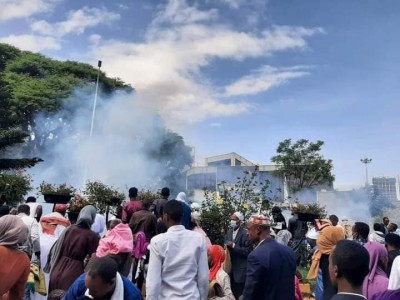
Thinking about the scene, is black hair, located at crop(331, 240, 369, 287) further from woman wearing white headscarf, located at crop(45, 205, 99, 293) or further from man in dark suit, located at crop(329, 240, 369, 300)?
woman wearing white headscarf, located at crop(45, 205, 99, 293)

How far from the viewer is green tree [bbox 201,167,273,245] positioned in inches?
402

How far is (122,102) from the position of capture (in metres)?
35.7

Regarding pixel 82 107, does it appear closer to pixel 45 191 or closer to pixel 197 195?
pixel 197 195

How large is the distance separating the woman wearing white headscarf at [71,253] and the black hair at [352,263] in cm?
317

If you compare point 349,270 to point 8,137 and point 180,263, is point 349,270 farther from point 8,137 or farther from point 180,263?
point 8,137

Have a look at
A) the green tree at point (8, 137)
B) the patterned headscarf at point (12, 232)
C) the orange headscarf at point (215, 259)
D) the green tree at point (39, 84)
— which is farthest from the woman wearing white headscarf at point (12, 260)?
the green tree at point (39, 84)

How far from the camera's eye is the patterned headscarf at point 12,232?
344 cm

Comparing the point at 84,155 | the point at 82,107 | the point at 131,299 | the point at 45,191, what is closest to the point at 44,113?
the point at 82,107

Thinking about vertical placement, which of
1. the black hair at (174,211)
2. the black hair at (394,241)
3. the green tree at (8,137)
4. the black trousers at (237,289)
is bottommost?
the black trousers at (237,289)

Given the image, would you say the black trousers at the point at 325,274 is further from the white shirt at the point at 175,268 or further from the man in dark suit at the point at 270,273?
the white shirt at the point at 175,268

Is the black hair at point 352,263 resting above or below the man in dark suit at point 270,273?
above

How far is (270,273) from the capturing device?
363cm

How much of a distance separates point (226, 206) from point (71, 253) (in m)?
6.14

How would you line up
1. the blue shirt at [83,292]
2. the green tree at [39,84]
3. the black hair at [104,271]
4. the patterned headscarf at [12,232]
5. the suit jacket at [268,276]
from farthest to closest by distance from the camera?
the green tree at [39,84] < the suit jacket at [268,276] < the patterned headscarf at [12,232] < the blue shirt at [83,292] < the black hair at [104,271]
